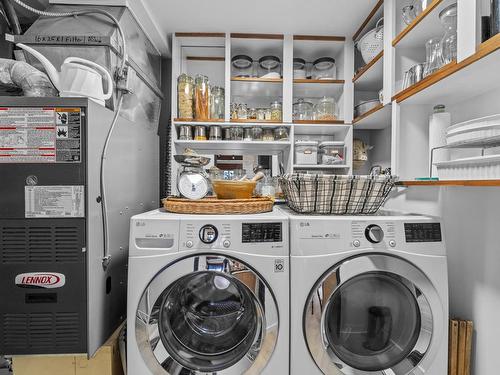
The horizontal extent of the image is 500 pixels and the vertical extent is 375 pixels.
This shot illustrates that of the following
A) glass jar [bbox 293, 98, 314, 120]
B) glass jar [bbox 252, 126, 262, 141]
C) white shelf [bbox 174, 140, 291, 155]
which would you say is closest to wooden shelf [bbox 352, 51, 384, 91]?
glass jar [bbox 293, 98, 314, 120]

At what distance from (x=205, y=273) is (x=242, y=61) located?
193 cm

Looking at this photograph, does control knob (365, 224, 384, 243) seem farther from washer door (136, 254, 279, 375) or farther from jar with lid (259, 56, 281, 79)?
jar with lid (259, 56, 281, 79)

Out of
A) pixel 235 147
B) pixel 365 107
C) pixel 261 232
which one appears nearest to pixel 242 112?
pixel 235 147

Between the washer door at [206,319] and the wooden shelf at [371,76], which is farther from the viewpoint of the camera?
the wooden shelf at [371,76]

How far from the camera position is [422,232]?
114 centimetres

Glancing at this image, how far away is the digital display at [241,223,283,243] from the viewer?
112 cm

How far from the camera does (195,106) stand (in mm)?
2291

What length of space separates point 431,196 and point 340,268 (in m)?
0.75

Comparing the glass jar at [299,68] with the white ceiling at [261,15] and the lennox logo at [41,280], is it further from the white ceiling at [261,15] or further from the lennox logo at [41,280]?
the lennox logo at [41,280]

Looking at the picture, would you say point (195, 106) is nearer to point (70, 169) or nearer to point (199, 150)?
point (199, 150)

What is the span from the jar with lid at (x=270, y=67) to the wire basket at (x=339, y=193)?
1.42 meters

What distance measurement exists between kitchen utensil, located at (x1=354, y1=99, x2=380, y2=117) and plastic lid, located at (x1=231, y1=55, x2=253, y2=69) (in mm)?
1009

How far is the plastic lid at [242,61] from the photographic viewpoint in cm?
236

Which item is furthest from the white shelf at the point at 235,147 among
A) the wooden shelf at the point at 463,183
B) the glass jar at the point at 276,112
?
the wooden shelf at the point at 463,183
